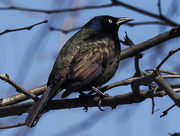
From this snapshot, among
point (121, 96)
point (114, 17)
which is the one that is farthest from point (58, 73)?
point (114, 17)

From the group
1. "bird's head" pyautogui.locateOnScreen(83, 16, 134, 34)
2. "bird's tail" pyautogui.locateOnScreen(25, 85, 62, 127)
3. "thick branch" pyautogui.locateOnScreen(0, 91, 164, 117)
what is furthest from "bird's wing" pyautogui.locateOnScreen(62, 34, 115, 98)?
"bird's head" pyautogui.locateOnScreen(83, 16, 134, 34)

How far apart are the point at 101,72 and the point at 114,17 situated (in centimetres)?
159

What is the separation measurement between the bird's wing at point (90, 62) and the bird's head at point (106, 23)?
0.53 meters

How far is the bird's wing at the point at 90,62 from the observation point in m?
4.18

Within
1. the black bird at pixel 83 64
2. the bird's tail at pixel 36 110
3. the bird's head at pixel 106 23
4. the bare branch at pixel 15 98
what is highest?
the bird's head at pixel 106 23

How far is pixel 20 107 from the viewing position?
3.72 metres

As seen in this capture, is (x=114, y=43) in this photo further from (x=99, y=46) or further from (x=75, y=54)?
(x=75, y=54)

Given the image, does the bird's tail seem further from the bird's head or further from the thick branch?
the bird's head

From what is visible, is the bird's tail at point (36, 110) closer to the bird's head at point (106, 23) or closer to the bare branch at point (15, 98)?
the bare branch at point (15, 98)

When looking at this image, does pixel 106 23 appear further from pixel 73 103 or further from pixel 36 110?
pixel 36 110

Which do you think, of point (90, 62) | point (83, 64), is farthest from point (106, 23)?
point (83, 64)

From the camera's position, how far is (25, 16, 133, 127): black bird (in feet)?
12.9

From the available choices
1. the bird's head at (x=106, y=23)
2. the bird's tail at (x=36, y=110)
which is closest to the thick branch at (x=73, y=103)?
the bird's tail at (x=36, y=110)

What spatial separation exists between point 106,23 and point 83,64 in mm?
1561
